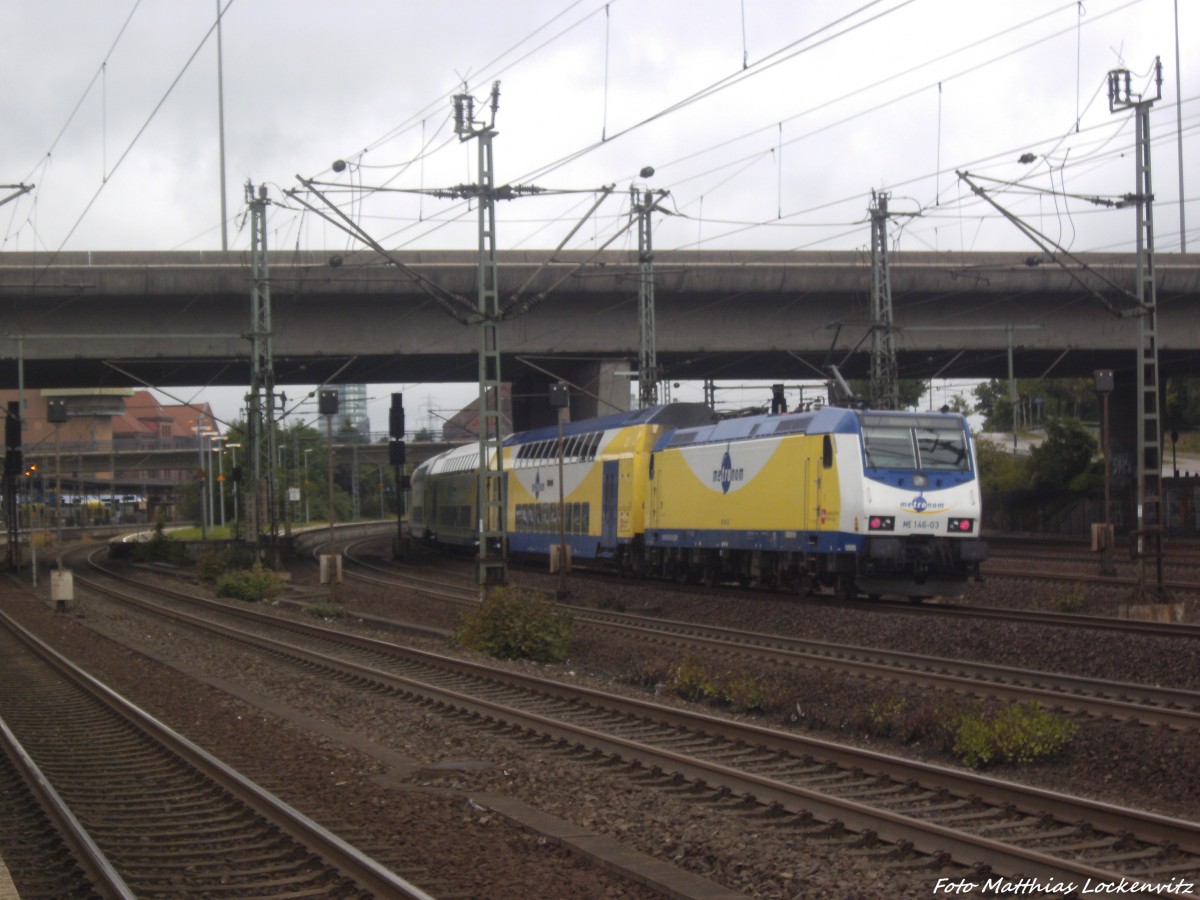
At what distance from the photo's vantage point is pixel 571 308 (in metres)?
43.0

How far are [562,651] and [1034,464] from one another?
41.9 m

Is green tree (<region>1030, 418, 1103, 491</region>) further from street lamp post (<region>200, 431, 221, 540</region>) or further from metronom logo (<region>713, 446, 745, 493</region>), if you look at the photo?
street lamp post (<region>200, 431, 221, 540</region>)

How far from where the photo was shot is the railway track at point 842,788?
8.02m

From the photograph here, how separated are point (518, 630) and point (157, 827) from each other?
11.0 metres

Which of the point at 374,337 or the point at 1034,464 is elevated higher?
the point at 374,337

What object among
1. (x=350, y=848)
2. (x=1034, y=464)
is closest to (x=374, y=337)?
(x=1034, y=464)

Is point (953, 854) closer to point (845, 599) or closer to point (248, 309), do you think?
point (845, 599)

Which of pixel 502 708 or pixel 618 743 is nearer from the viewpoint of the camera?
pixel 618 743

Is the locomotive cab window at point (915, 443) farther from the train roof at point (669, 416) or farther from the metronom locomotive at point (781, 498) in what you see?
the train roof at point (669, 416)

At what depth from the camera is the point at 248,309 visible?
1641 inches

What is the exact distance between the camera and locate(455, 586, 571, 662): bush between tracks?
20.3m

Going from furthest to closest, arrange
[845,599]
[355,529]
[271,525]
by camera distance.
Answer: [355,529] → [271,525] → [845,599]

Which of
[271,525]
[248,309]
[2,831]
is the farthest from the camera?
[248,309]

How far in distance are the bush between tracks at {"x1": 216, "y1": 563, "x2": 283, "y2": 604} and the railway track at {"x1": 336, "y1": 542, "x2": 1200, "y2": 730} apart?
12570mm
